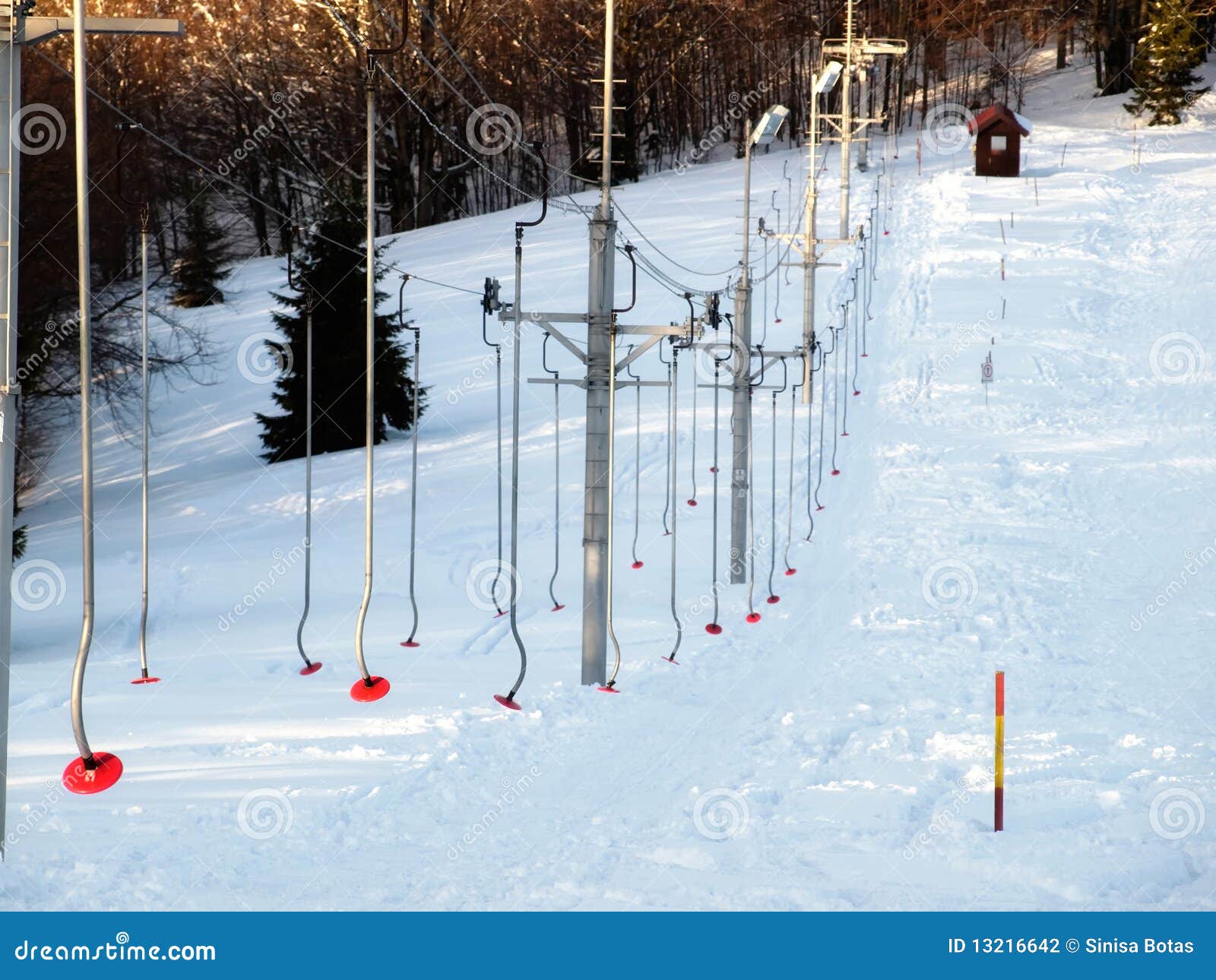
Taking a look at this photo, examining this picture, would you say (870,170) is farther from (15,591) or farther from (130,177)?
(15,591)

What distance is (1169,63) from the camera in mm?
45219

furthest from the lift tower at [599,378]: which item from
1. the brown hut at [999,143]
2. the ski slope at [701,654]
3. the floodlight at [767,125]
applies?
the brown hut at [999,143]

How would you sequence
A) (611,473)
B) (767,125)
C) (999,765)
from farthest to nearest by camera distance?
(767,125) → (611,473) → (999,765)

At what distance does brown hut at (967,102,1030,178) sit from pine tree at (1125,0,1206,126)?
908cm

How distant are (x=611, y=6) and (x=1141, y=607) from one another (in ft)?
29.7

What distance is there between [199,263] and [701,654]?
23801 millimetres

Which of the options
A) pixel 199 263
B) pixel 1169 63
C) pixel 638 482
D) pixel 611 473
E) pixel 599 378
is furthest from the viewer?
pixel 1169 63

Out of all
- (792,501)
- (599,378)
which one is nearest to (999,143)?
(792,501)

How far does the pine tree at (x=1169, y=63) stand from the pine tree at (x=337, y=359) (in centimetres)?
3187

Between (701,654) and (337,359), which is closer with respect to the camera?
(701,654)

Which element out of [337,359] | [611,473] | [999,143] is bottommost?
[337,359]

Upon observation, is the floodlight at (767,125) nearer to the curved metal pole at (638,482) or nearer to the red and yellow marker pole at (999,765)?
the curved metal pole at (638,482)

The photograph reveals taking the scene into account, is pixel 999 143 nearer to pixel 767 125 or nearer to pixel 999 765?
pixel 767 125

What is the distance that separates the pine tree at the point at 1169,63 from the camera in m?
45.0
